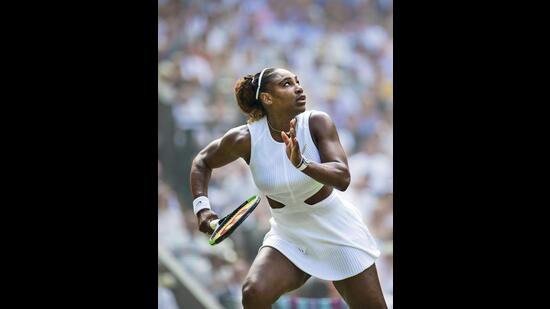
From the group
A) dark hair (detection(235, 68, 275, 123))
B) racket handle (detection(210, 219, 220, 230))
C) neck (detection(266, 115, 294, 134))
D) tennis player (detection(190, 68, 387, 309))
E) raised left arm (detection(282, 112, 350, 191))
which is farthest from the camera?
dark hair (detection(235, 68, 275, 123))

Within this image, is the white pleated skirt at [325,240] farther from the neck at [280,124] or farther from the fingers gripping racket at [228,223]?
the neck at [280,124]

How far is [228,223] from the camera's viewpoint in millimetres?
4289

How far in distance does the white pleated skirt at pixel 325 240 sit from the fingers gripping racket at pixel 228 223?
0.62ft

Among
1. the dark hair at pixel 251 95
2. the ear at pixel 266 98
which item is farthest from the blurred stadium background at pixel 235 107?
the ear at pixel 266 98

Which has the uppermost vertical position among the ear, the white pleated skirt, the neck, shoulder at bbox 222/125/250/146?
the ear

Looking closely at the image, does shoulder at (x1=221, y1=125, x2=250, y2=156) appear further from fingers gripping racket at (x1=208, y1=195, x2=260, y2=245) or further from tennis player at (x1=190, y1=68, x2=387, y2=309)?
fingers gripping racket at (x1=208, y1=195, x2=260, y2=245)

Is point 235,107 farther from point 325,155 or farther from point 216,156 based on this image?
point 325,155

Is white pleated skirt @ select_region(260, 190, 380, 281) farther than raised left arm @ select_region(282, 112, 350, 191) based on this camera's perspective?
Yes

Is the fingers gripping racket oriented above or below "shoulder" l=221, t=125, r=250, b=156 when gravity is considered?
below

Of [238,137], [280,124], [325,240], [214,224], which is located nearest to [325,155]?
[280,124]

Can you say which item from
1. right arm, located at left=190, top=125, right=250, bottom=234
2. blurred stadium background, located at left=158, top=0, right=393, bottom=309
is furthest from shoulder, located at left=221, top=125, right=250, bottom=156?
blurred stadium background, located at left=158, top=0, right=393, bottom=309

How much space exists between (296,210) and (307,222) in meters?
0.09

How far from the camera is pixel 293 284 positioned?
4332 millimetres

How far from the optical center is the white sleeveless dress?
14.2 feet
